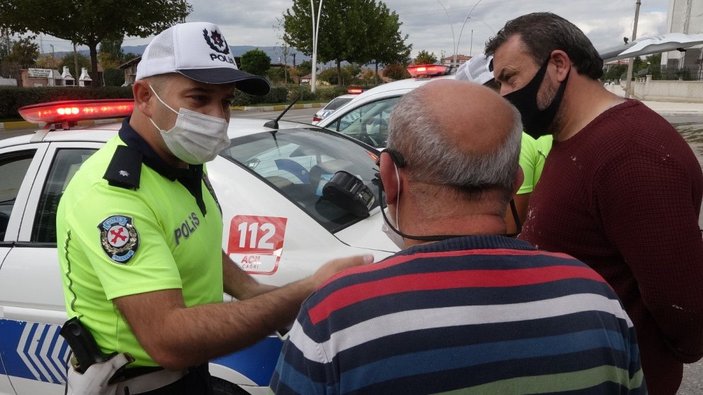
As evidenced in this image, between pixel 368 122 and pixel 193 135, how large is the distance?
4450mm

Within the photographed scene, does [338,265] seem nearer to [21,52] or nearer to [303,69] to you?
[21,52]

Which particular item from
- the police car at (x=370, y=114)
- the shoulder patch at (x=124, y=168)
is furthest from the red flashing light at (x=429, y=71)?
the shoulder patch at (x=124, y=168)

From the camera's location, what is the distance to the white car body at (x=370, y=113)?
5945 mm

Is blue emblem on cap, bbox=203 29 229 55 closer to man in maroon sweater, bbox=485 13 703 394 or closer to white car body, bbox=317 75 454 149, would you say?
man in maroon sweater, bbox=485 13 703 394

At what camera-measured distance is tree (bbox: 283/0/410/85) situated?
1433 inches

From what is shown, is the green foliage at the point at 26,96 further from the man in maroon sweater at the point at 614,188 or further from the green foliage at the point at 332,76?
the green foliage at the point at 332,76

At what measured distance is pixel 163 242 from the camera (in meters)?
1.52

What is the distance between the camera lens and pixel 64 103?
8.42 feet

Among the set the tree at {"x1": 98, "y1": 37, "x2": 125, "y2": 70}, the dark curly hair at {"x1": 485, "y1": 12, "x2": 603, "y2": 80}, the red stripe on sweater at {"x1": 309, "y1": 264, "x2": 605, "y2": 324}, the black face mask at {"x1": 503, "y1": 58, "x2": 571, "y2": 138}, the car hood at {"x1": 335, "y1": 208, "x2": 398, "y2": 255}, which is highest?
the tree at {"x1": 98, "y1": 37, "x2": 125, "y2": 70}

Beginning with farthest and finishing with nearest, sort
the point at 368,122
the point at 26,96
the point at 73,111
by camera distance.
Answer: the point at 26,96 < the point at 368,122 < the point at 73,111

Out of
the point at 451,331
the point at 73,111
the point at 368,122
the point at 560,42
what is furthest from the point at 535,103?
the point at 368,122

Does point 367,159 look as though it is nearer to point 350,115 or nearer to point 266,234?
point 266,234

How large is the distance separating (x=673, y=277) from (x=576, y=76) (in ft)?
2.23

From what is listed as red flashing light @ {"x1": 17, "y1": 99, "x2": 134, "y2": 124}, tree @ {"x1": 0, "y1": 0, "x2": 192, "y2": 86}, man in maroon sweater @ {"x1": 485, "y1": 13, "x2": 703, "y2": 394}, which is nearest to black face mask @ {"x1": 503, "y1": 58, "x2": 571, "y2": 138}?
man in maroon sweater @ {"x1": 485, "y1": 13, "x2": 703, "y2": 394}
